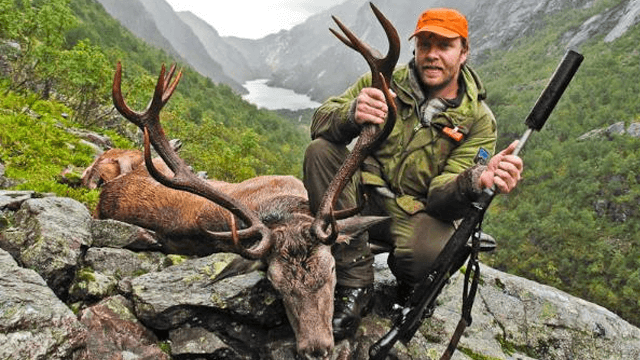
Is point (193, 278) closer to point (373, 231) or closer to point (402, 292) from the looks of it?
point (373, 231)

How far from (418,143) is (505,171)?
120 centimetres

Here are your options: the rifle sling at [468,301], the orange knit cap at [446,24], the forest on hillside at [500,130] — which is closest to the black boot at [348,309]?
the rifle sling at [468,301]

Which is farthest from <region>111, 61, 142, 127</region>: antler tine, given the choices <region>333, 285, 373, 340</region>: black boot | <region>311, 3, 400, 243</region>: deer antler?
<region>333, 285, 373, 340</region>: black boot

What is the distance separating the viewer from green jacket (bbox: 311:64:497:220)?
15.3 feet

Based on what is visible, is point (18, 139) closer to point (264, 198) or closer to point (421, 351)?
point (264, 198)

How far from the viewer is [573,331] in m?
5.70

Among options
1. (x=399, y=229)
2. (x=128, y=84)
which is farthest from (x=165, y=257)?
(x=128, y=84)

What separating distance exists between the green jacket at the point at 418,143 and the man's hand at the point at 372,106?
0.25 m

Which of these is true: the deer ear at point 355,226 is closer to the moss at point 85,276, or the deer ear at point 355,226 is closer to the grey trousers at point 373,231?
the grey trousers at point 373,231

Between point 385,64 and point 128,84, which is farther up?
point 385,64

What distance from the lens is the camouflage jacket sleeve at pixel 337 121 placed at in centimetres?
453

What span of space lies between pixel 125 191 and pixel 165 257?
1.56 m

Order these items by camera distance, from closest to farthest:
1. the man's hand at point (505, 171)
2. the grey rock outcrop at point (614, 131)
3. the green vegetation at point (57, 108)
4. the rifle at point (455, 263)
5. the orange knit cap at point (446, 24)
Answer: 1. the man's hand at point (505, 171)
2. the rifle at point (455, 263)
3. the orange knit cap at point (446, 24)
4. the green vegetation at point (57, 108)
5. the grey rock outcrop at point (614, 131)

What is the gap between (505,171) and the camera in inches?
144
